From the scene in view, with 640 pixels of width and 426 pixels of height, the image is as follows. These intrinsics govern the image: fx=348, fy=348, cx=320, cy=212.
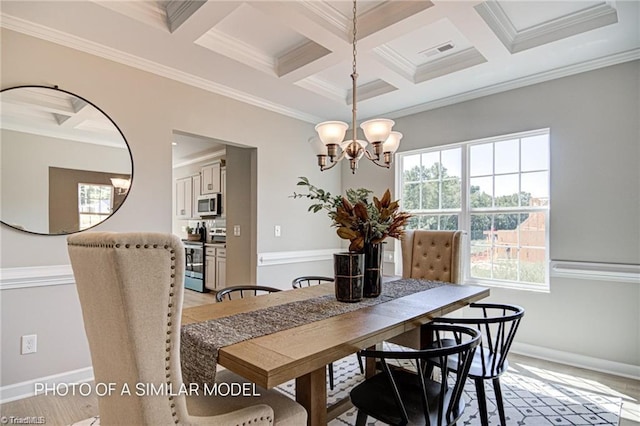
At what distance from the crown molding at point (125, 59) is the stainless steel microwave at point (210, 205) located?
2484mm

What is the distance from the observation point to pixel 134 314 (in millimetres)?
930

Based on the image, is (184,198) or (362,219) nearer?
(362,219)

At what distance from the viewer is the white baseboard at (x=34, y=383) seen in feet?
7.50

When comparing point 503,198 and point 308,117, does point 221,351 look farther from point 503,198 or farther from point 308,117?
point 308,117

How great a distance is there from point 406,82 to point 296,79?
1.05 metres

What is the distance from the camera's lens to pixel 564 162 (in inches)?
120

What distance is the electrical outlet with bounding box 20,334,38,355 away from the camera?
2365mm

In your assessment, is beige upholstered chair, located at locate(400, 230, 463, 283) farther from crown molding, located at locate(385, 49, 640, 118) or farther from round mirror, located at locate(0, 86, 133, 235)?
round mirror, located at locate(0, 86, 133, 235)

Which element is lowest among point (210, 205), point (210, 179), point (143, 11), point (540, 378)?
point (540, 378)

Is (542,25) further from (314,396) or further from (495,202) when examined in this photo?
(314,396)

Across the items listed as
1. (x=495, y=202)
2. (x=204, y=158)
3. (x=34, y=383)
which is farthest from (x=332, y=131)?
(x=204, y=158)

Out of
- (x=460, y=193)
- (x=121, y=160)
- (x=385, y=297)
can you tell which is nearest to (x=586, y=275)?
(x=460, y=193)

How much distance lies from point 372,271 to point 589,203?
7.14ft

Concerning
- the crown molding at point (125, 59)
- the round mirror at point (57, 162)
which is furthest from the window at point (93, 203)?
the crown molding at point (125, 59)
